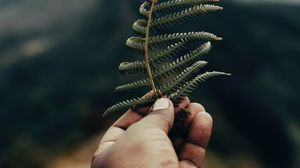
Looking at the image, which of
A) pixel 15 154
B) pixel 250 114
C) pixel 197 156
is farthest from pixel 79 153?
pixel 197 156

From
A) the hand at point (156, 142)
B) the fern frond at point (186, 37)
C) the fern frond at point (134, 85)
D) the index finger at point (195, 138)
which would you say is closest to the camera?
the hand at point (156, 142)

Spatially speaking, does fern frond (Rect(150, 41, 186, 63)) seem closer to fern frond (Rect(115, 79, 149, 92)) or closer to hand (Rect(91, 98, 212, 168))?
fern frond (Rect(115, 79, 149, 92))

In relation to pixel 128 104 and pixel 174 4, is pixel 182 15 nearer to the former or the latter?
pixel 174 4

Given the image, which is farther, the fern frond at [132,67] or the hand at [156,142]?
the fern frond at [132,67]

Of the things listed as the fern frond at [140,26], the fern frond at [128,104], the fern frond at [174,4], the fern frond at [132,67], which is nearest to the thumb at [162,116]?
the fern frond at [128,104]

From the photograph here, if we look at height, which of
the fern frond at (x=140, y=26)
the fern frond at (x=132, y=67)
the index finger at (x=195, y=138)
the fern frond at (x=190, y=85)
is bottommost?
the index finger at (x=195, y=138)

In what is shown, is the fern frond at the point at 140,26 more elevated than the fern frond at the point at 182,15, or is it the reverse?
the fern frond at the point at 182,15

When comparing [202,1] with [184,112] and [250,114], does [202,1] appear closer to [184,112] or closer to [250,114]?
[184,112]

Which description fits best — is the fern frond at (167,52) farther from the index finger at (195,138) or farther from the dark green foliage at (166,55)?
the index finger at (195,138)

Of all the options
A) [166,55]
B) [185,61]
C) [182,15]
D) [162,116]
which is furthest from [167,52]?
[162,116]
